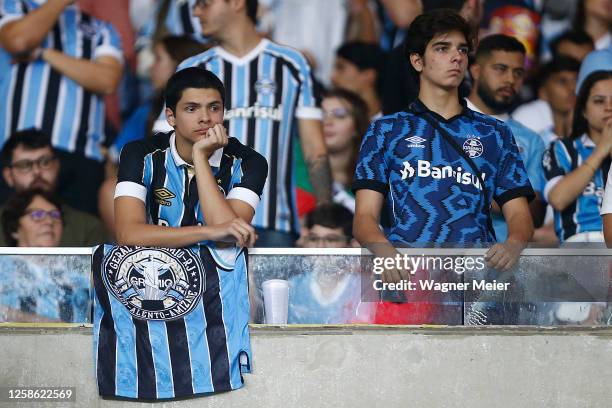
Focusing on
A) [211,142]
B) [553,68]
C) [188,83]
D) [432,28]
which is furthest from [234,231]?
[553,68]

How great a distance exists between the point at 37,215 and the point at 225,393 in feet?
9.46

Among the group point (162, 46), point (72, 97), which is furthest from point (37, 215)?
point (162, 46)

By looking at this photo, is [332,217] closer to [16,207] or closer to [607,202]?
[16,207]

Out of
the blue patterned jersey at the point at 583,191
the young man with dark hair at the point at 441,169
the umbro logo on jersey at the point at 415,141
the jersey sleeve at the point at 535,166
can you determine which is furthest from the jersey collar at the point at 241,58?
the umbro logo on jersey at the point at 415,141

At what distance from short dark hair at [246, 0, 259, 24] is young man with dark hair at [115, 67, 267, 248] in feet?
7.67

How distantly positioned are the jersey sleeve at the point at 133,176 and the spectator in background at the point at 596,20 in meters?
3.96

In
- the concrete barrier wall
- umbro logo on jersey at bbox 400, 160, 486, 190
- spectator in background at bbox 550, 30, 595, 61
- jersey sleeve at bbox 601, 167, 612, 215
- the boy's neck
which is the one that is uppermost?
spectator in background at bbox 550, 30, 595, 61

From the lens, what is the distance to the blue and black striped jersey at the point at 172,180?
4.93 metres

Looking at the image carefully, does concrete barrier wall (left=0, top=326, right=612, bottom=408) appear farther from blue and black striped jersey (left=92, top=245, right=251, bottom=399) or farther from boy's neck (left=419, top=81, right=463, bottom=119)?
boy's neck (left=419, top=81, right=463, bottom=119)

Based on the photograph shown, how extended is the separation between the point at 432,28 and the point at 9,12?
3.58 metres

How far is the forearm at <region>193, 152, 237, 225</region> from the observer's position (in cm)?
475

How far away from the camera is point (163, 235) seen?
4738 mm

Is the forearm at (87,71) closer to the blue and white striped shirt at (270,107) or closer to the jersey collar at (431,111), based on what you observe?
the blue and white striped shirt at (270,107)

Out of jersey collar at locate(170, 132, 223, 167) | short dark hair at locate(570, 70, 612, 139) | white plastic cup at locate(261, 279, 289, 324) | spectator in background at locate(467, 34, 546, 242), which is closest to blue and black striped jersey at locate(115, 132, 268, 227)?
jersey collar at locate(170, 132, 223, 167)
